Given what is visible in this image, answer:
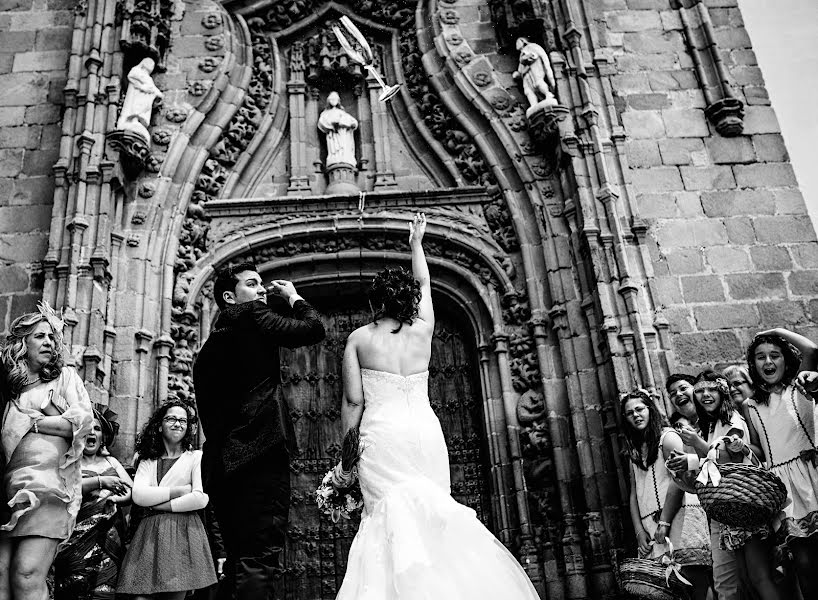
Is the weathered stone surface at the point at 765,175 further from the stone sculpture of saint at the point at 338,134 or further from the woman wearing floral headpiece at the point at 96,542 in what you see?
the woman wearing floral headpiece at the point at 96,542

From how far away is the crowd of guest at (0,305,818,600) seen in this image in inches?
185

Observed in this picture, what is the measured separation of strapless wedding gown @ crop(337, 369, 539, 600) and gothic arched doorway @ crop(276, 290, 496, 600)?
4.16m

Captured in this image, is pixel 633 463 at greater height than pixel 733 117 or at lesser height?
lesser

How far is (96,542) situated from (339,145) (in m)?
5.46

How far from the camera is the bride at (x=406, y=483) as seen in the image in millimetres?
3584

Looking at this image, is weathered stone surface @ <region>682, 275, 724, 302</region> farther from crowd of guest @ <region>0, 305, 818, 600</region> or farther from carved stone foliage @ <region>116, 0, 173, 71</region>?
carved stone foliage @ <region>116, 0, 173, 71</region>

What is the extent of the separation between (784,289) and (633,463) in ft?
10.4

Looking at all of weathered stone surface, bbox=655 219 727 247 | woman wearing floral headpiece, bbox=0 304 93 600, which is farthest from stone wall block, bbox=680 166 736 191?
woman wearing floral headpiece, bbox=0 304 93 600

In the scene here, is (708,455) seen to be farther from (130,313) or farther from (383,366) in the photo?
(130,313)

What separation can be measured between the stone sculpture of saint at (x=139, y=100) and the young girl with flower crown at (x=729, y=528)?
622cm

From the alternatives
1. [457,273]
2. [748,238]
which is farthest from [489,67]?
[748,238]

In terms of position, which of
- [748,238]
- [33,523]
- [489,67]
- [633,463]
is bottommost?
[33,523]

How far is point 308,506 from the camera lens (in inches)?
331

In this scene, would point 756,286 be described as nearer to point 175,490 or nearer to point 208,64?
point 175,490
